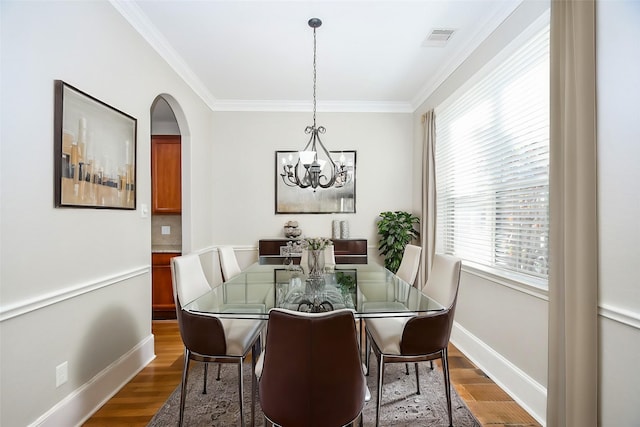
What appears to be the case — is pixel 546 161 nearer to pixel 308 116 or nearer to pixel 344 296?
pixel 344 296

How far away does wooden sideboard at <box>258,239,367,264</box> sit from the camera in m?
4.52

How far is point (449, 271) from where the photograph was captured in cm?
219

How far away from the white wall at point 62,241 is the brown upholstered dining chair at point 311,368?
1316mm

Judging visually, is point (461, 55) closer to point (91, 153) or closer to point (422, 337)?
point (422, 337)

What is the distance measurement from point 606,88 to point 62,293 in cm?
304

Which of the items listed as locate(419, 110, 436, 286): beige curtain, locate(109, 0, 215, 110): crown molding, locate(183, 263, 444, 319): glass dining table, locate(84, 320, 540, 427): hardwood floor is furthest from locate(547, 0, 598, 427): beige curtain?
locate(109, 0, 215, 110): crown molding

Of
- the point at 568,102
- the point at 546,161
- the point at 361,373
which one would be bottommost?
the point at 361,373

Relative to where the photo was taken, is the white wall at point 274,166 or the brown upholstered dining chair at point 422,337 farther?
the white wall at point 274,166

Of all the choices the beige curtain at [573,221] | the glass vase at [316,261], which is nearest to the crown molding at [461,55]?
the beige curtain at [573,221]

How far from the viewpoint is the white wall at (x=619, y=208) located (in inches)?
54.6

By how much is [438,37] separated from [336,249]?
9.09ft

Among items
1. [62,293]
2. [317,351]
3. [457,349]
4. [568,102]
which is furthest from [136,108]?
[457,349]

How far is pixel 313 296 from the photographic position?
6.87ft

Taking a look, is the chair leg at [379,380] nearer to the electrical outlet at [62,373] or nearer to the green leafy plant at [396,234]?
the electrical outlet at [62,373]
